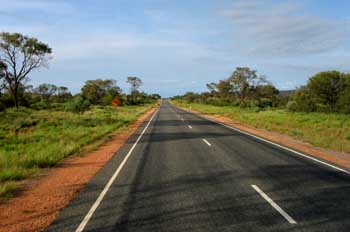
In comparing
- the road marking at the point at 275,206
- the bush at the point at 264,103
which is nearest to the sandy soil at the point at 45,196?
the road marking at the point at 275,206

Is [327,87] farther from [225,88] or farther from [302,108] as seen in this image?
[225,88]

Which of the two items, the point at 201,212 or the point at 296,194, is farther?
the point at 296,194

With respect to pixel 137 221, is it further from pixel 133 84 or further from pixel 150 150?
pixel 133 84

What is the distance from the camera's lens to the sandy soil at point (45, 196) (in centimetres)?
559

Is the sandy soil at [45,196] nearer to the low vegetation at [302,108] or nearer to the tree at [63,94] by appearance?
the low vegetation at [302,108]

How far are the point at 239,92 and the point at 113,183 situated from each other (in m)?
88.2

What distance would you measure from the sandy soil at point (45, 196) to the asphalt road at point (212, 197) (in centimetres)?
30

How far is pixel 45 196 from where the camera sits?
23.7 feet

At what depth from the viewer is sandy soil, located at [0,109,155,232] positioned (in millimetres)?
5588

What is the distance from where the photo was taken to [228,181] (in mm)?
8188

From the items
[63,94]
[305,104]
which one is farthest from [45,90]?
[305,104]

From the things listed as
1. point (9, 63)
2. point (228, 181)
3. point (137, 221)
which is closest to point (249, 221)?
point (137, 221)

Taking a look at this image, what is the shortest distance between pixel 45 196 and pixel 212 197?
365 cm

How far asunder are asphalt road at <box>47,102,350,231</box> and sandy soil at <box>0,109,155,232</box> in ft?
0.98
